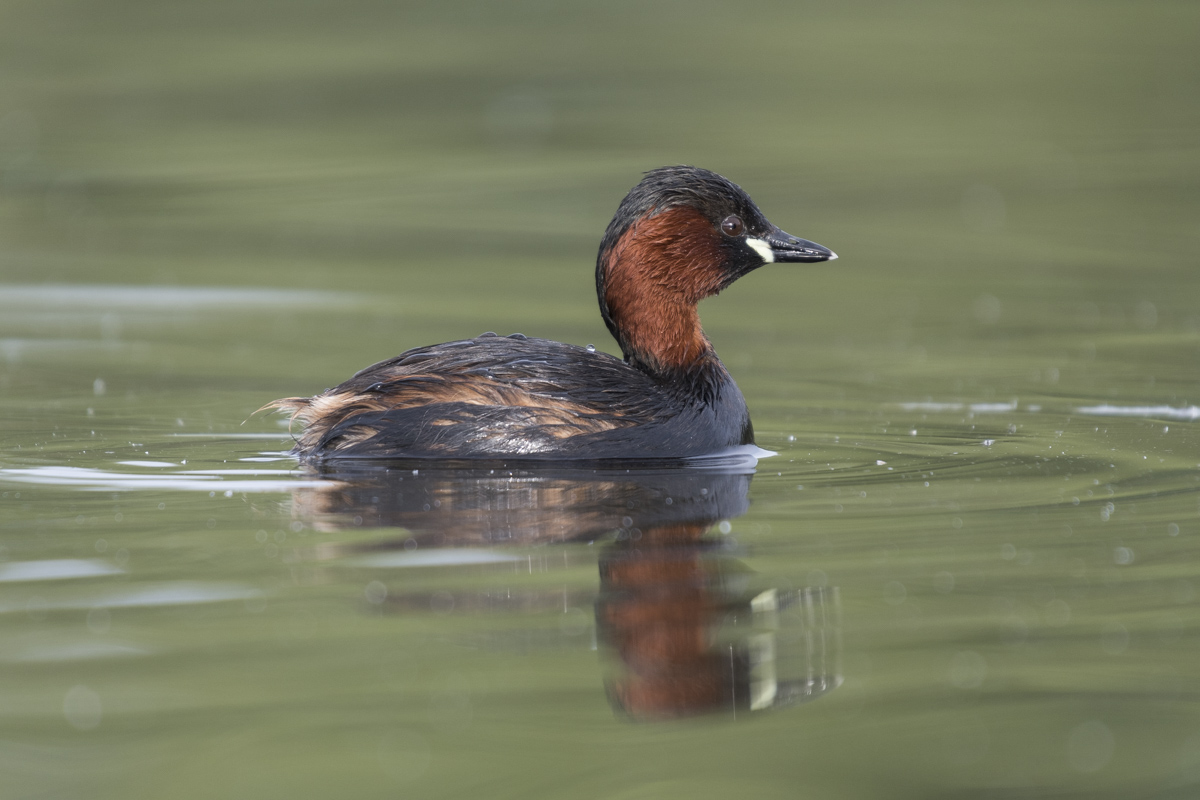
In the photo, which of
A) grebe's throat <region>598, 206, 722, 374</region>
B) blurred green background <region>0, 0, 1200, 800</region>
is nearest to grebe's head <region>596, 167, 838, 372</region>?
grebe's throat <region>598, 206, 722, 374</region>

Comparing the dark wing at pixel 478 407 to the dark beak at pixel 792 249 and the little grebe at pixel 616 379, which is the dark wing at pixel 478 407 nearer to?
the little grebe at pixel 616 379

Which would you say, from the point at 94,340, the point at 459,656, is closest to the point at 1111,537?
the point at 459,656

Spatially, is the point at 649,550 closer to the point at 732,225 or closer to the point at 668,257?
the point at 668,257

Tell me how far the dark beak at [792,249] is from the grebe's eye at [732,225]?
0.51ft

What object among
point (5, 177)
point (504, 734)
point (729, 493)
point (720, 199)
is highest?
point (5, 177)

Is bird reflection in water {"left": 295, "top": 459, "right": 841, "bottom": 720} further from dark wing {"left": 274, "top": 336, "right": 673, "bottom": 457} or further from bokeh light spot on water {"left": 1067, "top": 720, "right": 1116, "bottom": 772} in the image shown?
bokeh light spot on water {"left": 1067, "top": 720, "right": 1116, "bottom": 772}

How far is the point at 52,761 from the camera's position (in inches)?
156

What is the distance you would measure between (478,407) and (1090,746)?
11.3 feet

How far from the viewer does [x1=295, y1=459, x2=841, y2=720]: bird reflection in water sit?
4.46 meters

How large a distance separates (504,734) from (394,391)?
3.15 m

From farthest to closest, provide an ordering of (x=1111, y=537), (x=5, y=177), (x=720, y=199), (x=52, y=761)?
Result: (x=5, y=177)
(x=720, y=199)
(x=1111, y=537)
(x=52, y=761)

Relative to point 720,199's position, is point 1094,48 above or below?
above

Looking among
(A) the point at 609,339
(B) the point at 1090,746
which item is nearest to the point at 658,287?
(A) the point at 609,339

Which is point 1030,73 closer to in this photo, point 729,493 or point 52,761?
point 729,493
